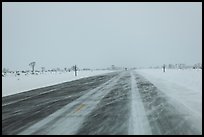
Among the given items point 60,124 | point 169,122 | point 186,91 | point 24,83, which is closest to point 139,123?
point 169,122

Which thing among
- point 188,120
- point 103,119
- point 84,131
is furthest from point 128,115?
point 84,131

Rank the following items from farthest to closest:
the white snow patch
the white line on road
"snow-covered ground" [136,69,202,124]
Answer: "snow-covered ground" [136,69,202,124] < the white snow patch < the white line on road

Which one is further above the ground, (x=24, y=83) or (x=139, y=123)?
(x=139, y=123)


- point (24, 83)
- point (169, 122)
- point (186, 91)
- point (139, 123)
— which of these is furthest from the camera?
point (24, 83)

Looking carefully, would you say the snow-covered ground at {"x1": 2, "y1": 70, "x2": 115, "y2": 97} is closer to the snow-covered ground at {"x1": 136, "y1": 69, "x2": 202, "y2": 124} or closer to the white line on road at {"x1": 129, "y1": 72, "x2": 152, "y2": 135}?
the snow-covered ground at {"x1": 136, "y1": 69, "x2": 202, "y2": 124}

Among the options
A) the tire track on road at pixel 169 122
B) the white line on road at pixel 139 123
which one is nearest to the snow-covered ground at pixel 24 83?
the white line on road at pixel 139 123

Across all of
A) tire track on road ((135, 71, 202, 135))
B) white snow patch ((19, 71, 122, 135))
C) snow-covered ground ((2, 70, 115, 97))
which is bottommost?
snow-covered ground ((2, 70, 115, 97))

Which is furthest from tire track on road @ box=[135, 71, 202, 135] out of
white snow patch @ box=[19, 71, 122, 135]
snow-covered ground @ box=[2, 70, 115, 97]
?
snow-covered ground @ box=[2, 70, 115, 97]

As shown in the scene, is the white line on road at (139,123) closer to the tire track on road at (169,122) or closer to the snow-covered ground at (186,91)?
the tire track on road at (169,122)

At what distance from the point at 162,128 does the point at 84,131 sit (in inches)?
80.2

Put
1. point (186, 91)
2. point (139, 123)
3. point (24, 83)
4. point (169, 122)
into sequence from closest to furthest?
point (139, 123), point (169, 122), point (186, 91), point (24, 83)

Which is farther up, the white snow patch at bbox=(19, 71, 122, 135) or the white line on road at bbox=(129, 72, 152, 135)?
the white line on road at bbox=(129, 72, 152, 135)

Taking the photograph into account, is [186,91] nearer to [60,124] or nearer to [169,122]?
[169,122]

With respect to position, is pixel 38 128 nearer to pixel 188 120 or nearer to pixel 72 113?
pixel 72 113
